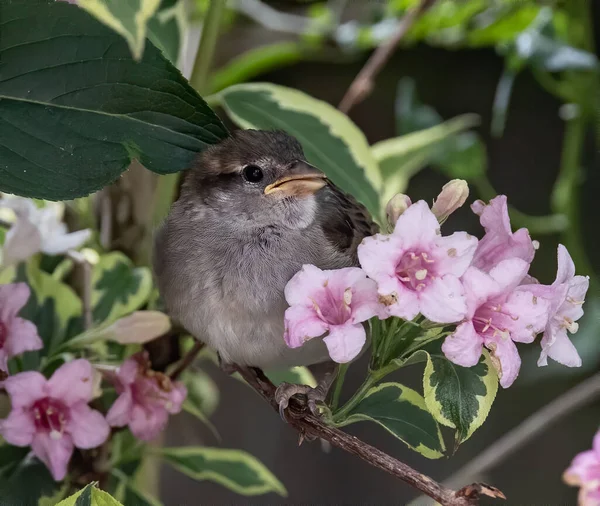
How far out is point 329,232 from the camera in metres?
0.67

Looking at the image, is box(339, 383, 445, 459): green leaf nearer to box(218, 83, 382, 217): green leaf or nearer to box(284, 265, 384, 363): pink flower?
box(284, 265, 384, 363): pink flower

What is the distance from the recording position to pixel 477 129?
1478 mm

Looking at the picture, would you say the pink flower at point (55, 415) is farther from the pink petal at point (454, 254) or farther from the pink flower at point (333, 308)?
the pink petal at point (454, 254)

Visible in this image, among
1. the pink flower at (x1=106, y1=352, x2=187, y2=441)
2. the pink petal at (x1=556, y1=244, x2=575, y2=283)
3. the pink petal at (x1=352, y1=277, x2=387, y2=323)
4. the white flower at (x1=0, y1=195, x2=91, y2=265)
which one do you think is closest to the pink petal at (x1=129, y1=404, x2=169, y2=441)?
the pink flower at (x1=106, y1=352, x2=187, y2=441)

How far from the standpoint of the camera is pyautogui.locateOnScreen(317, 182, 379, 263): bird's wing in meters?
0.66

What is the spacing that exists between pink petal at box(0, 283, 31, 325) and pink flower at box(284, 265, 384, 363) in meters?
0.27

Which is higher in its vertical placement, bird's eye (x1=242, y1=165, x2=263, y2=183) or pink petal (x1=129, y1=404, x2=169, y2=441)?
bird's eye (x1=242, y1=165, x2=263, y2=183)

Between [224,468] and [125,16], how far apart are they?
0.61m

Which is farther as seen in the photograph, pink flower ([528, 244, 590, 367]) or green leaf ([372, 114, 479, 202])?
green leaf ([372, 114, 479, 202])

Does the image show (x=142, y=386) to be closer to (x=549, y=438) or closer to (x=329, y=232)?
(x=329, y=232)

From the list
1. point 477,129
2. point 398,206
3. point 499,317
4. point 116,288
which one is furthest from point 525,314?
point 477,129

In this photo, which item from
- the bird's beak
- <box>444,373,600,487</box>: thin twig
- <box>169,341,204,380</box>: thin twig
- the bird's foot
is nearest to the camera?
the bird's foot

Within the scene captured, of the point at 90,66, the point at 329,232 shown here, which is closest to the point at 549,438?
the point at 329,232

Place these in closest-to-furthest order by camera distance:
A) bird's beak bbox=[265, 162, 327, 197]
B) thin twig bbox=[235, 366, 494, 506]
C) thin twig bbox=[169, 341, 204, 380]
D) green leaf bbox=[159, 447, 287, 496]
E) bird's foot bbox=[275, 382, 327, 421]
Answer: thin twig bbox=[235, 366, 494, 506], bird's foot bbox=[275, 382, 327, 421], bird's beak bbox=[265, 162, 327, 197], thin twig bbox=[169, 341, 204, 380], green leaf bbox=[159, 447, 287, 496]
